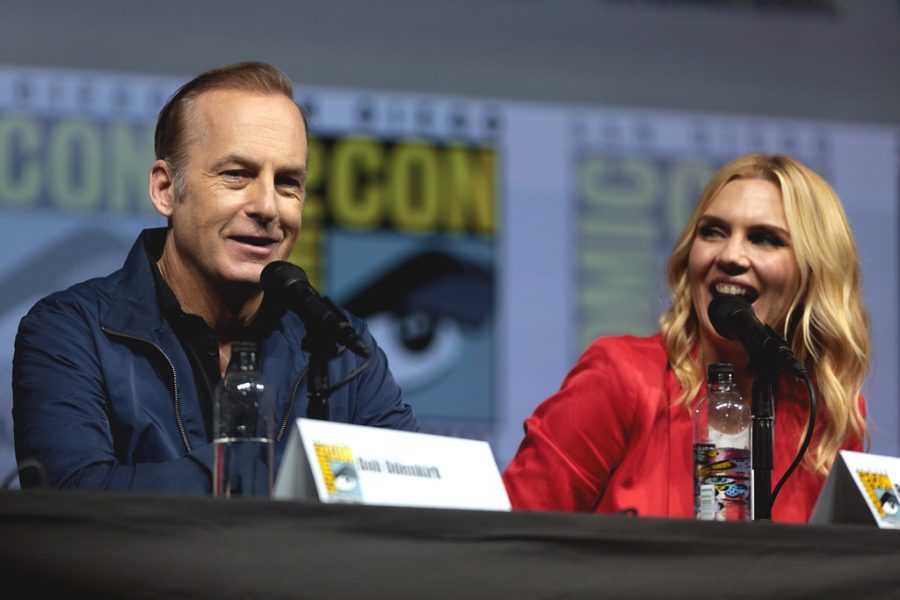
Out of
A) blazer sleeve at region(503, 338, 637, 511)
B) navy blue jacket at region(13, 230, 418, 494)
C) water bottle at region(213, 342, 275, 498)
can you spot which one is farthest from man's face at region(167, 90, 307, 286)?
blazer sleeve at region(503, 338, 637, 511)

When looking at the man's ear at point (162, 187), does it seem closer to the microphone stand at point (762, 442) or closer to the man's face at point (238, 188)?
the man's face at point (238, 188)

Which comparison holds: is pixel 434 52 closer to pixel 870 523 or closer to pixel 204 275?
pixel 204 275

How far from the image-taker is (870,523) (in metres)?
1.88

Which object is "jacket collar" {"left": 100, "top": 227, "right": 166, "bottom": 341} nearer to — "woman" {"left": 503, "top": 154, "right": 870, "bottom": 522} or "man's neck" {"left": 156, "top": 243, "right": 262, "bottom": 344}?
"man's neck" {"left": 156, "top": 243, "right": 262, "bottom": 344}

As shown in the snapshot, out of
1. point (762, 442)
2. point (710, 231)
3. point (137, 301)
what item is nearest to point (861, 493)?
point (762, 442)

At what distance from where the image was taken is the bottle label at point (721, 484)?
2018 mm

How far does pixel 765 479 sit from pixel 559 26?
225 centimetres

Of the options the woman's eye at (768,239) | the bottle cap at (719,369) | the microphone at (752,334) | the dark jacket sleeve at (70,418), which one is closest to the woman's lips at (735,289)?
the woman's eye at (768,239)

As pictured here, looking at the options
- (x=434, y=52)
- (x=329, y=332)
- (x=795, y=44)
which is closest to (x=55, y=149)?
(x=434, y=52)

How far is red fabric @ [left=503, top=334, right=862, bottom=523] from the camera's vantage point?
2.63 m

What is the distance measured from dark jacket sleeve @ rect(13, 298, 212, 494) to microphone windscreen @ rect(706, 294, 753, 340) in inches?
32.6

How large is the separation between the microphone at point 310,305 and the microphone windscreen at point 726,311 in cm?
62

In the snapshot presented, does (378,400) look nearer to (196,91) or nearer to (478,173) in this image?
(196,91)


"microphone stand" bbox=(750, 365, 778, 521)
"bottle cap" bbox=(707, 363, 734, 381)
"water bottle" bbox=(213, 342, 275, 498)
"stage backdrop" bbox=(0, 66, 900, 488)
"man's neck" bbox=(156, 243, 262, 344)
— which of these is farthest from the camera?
"stage backdrop" bbox=(0, 66, 900, 488)
